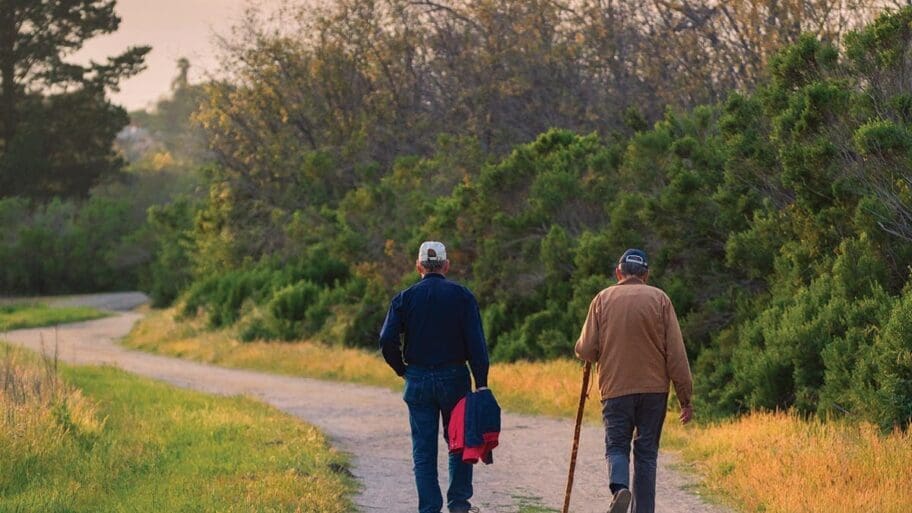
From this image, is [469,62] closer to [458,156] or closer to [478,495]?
[458,156]

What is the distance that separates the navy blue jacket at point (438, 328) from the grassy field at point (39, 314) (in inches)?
1691

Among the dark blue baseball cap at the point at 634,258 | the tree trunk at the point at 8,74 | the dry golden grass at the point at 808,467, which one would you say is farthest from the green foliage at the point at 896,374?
the tree trunk at the point at 8,74

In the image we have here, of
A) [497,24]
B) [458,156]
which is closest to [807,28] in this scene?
[458,156]

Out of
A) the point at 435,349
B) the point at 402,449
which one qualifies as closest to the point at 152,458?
the point at 402,449

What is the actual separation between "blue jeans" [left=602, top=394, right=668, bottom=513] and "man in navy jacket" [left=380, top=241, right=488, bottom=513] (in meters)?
0.95

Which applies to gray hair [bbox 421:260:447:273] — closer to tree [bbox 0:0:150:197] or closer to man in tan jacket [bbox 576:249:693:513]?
man in tan jacket [bbox 576:249:693:513]

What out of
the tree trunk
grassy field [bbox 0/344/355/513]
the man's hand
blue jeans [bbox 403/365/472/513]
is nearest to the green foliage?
the man's hand

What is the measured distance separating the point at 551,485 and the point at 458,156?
21721mm

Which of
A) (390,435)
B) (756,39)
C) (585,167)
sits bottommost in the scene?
(390,435)

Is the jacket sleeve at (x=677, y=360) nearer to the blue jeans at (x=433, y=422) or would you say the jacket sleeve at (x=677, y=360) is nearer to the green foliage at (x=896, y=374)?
the blue jeans at (x=433, y=422)

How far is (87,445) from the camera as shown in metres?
14.4

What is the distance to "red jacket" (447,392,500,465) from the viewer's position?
31.7ft

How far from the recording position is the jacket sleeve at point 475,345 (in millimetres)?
9859

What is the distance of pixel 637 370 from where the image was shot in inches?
391
